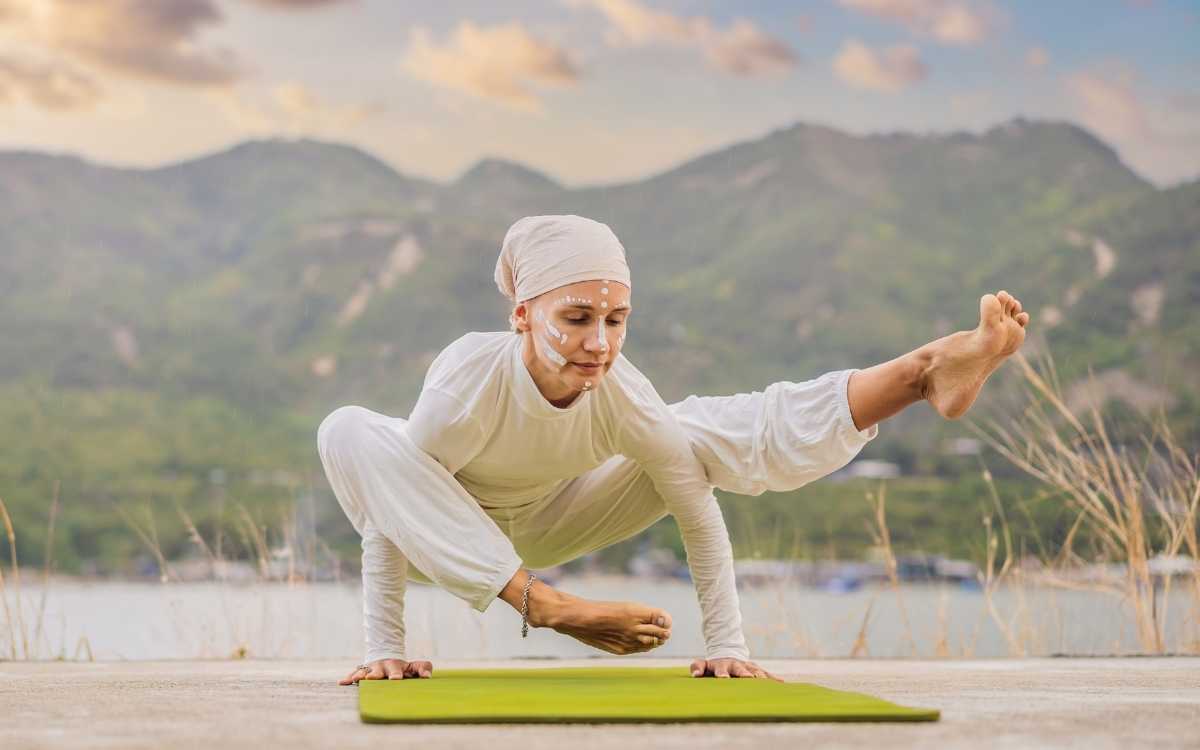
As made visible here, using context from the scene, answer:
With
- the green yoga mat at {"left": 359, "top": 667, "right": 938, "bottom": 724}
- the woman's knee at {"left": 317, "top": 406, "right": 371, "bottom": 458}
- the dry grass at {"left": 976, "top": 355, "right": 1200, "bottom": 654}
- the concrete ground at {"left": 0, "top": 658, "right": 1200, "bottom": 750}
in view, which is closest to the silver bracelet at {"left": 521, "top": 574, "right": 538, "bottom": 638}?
the green yoga mat at {"left": 359, "top": 667, "right": 938, "bottom": 724}

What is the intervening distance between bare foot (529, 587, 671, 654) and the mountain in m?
33.1

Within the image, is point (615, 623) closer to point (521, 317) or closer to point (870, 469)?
point (521, 317)

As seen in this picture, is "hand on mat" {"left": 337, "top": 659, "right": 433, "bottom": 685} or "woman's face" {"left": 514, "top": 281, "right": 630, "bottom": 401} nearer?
"woman's face" {"left": 514, "top": 281, "right": 630, "bottom": 401}

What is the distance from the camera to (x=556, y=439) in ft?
10.8

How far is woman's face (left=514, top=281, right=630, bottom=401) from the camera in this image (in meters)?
3.07

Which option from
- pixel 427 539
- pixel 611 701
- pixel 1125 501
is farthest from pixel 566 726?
pixel 1125 501

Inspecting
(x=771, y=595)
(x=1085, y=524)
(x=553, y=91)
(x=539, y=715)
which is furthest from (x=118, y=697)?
(x=553, y=91)

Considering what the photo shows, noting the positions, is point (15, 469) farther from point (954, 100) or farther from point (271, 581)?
point (954, 100)

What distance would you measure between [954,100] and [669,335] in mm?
47074

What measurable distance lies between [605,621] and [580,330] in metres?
0.66

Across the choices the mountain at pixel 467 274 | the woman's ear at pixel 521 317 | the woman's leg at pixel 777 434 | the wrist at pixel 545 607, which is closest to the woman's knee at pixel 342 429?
the woman's ear at pixel 521 317

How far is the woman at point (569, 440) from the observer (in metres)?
3.07

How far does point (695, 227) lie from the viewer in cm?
8119

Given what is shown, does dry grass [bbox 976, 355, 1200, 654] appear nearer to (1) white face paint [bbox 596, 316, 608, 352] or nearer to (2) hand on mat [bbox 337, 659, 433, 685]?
(1) white face paint [bbox 596, 316, 608, 352]
